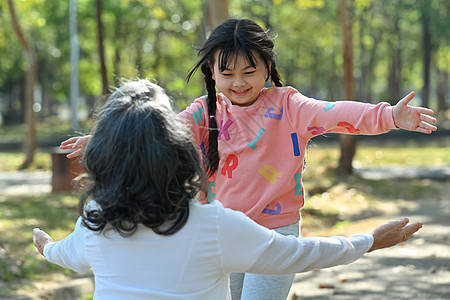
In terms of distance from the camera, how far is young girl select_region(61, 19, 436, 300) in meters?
3.15

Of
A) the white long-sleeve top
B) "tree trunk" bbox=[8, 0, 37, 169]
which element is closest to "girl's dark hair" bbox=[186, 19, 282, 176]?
the white long-sleeve top

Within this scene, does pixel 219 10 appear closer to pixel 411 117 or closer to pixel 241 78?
pixel 241 78

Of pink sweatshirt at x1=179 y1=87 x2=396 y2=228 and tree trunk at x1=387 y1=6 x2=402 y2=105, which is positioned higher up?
pink sweatshirt at x1=179 y1=87 x2=396 y2=228

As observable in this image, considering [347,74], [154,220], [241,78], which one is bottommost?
[347,74]

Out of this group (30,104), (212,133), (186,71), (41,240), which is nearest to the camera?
(41,240)

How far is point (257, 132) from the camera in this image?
326 cm

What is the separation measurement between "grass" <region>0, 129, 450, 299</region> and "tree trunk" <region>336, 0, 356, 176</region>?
358 mm

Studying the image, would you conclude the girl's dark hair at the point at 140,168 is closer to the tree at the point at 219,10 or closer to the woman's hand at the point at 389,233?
the woman's hand at the point at 389,233

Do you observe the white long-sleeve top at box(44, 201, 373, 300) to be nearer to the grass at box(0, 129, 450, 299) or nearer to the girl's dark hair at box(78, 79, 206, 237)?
the girl's dark hair at box(78, 79, 206, 237)

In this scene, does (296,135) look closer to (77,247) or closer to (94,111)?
(94,111)

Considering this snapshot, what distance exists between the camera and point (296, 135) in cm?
326

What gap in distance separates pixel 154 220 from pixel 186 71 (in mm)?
33839

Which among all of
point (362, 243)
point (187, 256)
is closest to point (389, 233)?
point (362, 243)

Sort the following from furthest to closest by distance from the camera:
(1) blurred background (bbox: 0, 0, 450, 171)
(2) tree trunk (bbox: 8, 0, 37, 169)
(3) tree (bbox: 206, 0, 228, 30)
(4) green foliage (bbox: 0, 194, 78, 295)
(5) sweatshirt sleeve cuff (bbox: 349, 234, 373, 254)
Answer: (1) blurred background (bbox: 0, 0, 450, 171), (2) tree trunk (bbox: 8, 0, 37, 169), (3) tree (bbox: 206, 0, 228, 30), (4) green foliage (bbox: 0, 194, 78, 295), (5) sweatshirt sleeve cuff (bbox: 349, 234, 373, 254)
